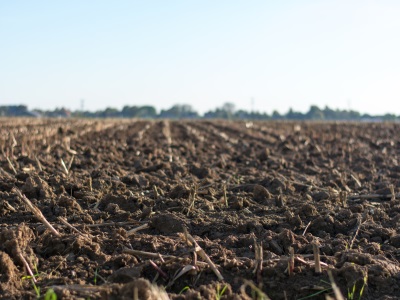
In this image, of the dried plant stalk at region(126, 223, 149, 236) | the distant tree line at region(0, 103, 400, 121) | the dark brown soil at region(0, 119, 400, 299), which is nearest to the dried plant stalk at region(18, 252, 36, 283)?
the dark brown soil at region(0, 119, 400, 299)

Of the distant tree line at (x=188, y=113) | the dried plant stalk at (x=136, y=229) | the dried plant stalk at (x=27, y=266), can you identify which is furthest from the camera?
the distant tree line at (x=188, y=113)

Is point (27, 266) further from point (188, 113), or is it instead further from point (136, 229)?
point (188, 113)

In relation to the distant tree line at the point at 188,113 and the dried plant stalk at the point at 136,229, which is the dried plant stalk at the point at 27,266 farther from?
the distant tree line at the point at 188,113

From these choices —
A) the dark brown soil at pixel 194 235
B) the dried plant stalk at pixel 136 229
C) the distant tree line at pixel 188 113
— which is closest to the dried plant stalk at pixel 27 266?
the dark brown soil at pixel 194 235

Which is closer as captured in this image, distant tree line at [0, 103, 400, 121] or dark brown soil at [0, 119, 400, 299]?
dark brown soil at [0, 119, 400, 299]

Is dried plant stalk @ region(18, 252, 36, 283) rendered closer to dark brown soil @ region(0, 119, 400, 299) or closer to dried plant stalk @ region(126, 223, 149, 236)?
dark brown soil @ region(0, 119, 400, 299)

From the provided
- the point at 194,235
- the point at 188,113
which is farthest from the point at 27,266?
the point at 188,113

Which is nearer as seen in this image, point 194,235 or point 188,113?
point 194,235

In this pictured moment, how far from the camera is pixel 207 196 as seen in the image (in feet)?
22.3

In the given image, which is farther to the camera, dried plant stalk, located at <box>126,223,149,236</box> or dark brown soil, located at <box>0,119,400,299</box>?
dried plant stalk, located at <box>126,223,149,236</box>

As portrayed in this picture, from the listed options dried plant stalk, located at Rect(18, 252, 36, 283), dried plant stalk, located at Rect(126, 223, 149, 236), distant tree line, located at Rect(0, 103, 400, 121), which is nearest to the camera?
dried plant stalk, located at Rect(18, 252, 36, 283)

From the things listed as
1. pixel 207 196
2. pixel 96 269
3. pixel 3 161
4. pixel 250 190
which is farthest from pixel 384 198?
pixel 3 161

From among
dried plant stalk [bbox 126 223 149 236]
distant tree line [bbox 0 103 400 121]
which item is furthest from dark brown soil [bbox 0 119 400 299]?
distant tree line [bbox 0 103 400 121]

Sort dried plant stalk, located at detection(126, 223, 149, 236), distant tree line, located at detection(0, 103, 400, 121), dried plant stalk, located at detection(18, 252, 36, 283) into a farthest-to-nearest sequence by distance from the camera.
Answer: distant tree line, located at detection(0, 103, 400, 121)
dried plant stalk, located at detection(126, 223, 149, 236)
dried plant stalk, located at detection(18, 252, 36, 283)
